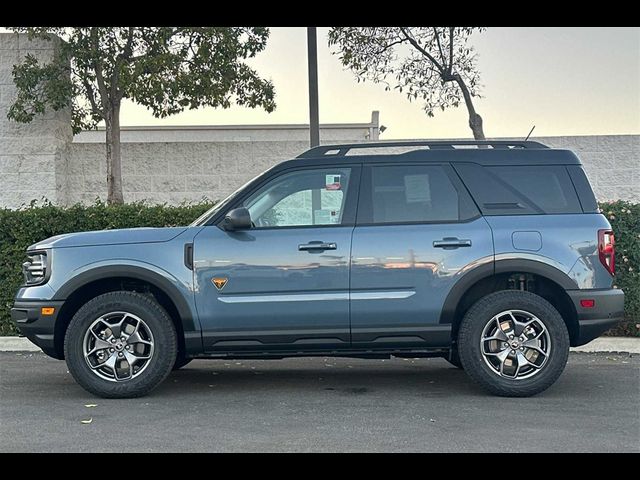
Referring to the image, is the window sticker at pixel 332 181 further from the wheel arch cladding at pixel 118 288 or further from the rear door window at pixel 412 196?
the wheel arch cladding at pixel 118 288

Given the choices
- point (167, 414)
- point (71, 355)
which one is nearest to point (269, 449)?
point (167, 414)

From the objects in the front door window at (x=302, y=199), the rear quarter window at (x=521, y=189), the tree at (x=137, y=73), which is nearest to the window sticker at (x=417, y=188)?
the rear quarter window at (x=521, y=189)

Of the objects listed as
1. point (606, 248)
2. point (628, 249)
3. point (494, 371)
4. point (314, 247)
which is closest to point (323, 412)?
point (314, 247)

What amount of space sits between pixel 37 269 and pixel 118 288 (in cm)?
66

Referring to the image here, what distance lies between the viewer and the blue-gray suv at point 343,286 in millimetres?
6703

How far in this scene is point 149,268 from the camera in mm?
6742

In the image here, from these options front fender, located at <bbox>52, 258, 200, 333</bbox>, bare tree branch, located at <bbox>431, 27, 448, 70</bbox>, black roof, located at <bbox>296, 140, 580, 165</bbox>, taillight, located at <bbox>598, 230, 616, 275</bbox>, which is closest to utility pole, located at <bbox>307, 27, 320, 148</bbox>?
bare tree branch, located at <bbox>431, 27, 448, 70</bbox>

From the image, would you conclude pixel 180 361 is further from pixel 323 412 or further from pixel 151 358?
pixel 323 412

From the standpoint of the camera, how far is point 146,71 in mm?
10812

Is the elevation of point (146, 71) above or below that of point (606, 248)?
above

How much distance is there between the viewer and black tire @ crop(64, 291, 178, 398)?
670 centimetres

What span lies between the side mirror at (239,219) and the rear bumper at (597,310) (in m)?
2.59

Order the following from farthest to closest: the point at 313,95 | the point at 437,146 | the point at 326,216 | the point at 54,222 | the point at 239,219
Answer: the point at 313,95, the point at 54,222, the point at 437,146, the point at 326,216, the point at 239,219
